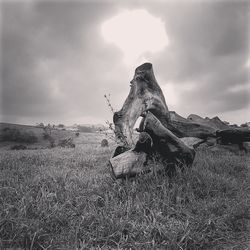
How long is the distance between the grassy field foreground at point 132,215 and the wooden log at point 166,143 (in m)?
0.32

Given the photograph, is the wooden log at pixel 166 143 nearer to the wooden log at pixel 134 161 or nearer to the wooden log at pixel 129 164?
the wooden log at pixel 134 161

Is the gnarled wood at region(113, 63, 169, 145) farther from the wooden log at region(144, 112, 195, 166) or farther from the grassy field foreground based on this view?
the grassy field foreground

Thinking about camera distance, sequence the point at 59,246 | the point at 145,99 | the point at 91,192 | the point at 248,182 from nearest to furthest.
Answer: the point at 59,246 < the point at 91,192 < the point at 248,182 < the point at 145,99

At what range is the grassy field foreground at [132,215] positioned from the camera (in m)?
2.49

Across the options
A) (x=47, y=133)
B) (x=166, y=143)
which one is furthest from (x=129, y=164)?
(x=47, y=133)

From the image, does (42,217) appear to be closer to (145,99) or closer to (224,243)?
(224,243)

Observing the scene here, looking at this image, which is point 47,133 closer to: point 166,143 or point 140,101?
point 140,101

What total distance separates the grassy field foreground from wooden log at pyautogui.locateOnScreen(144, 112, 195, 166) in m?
0.32

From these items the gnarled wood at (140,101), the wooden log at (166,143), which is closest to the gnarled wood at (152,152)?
the wooden log at (166,143)

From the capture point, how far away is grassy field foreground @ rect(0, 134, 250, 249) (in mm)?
2486

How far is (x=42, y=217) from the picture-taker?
2.95 metres

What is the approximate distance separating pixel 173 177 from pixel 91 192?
1553 mm

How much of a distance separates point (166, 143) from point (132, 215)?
5.30ft

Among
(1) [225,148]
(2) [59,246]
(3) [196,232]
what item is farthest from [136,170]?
(1) [225,148]
